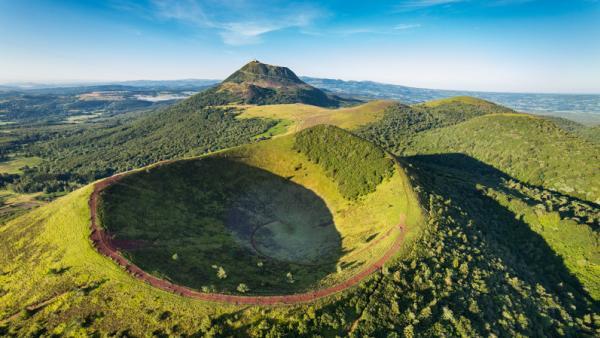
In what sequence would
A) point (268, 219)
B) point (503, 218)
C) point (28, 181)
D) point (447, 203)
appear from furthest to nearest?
point (28, 181)
point (503, 218)
point (268, 219)
point (447, 203)

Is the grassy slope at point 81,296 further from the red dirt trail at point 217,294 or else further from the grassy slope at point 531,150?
the grassy slope at point 531,150

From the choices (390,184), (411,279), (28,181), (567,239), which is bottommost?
(28,181)

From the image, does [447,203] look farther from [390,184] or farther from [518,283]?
[518,283]

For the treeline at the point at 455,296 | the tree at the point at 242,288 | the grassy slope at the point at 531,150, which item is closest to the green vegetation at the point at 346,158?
the treeline at the point at 455,296

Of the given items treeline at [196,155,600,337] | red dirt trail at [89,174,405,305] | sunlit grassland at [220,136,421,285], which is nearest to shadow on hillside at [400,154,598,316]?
treeline at [196,155,600,337]

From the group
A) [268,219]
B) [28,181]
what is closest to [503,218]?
[268,219]

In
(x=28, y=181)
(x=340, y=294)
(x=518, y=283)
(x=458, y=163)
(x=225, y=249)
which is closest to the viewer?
(x=340, y=294)

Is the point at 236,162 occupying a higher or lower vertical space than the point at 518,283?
higher
